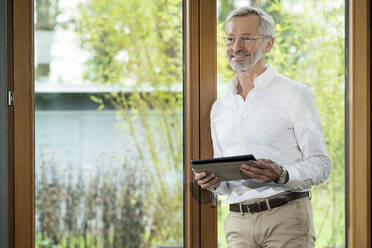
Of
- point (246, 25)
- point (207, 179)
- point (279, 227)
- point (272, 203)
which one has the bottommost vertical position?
point (279, 227)

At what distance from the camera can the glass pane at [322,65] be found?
9.00 feet

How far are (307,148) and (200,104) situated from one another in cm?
66

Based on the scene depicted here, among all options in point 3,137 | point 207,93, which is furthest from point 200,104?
point 3,137

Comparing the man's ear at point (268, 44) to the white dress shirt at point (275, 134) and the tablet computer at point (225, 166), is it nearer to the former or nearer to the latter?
the white dress shirt at point (275, 134)

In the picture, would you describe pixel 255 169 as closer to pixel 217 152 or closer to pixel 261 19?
pixel 217 152

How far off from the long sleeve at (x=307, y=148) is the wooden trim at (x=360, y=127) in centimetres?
53

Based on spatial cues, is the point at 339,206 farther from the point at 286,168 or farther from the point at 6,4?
the point at 6,4

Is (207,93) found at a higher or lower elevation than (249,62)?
lower

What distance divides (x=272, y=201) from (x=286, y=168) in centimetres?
18

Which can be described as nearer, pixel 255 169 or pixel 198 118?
pixel 255 169

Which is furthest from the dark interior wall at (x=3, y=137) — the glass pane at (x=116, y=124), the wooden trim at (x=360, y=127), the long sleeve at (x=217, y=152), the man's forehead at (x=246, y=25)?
the wooden trim at (x=360, y=127)

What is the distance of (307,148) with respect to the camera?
2221mm

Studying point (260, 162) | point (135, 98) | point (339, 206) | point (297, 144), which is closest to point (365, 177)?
point (339, 206)

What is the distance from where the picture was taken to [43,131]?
262 cm
